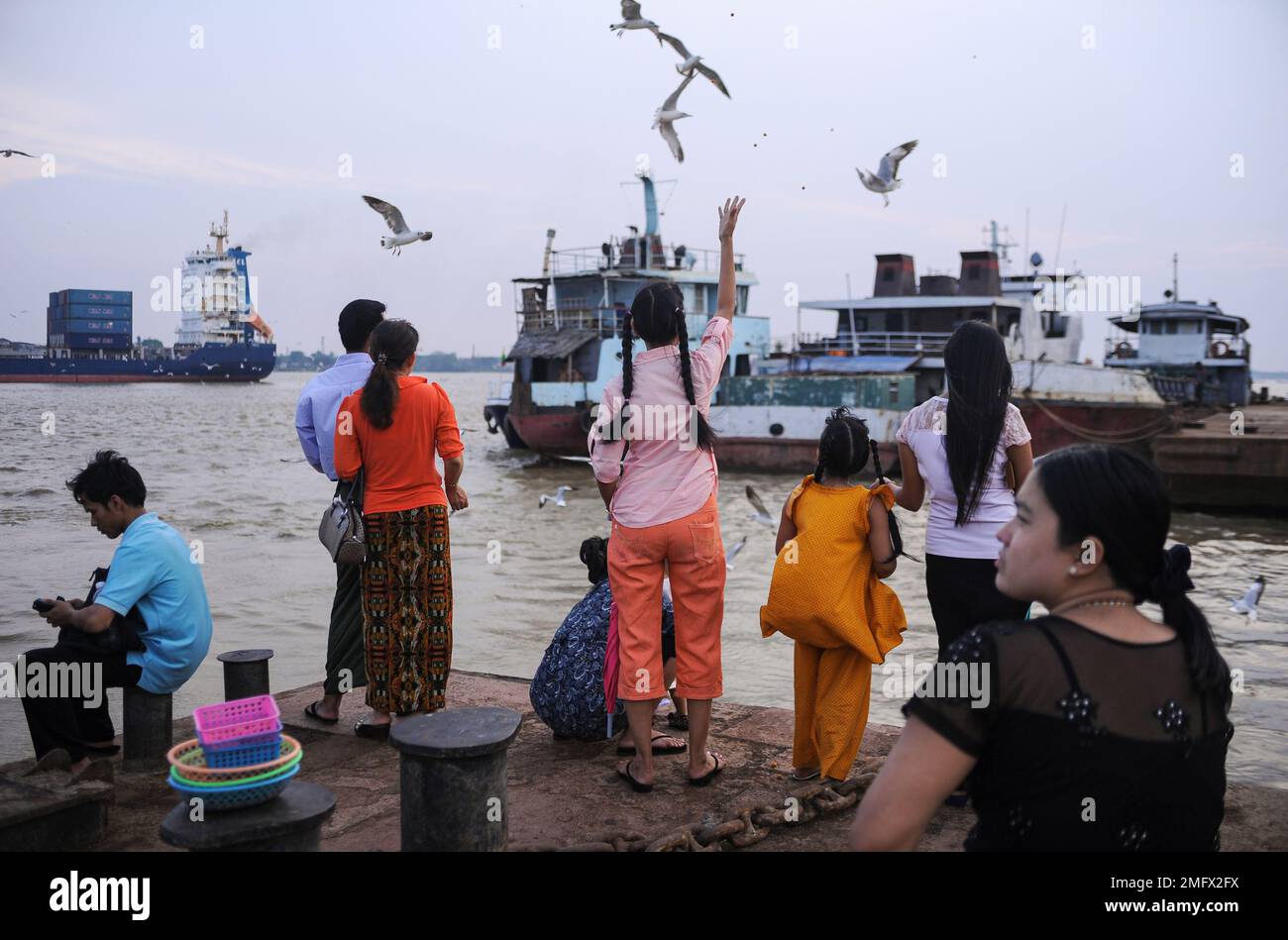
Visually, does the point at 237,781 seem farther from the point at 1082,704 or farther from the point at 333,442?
the point at 333,442

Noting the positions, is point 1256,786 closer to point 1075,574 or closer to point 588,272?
point 1075,574

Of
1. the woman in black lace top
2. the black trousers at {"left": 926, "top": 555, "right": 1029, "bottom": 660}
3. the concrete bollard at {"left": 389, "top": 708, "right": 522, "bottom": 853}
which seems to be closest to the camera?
the woman in black lace top

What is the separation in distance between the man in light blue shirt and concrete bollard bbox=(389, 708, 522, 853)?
1.62 metres

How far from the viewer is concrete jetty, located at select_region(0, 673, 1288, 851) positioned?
3316mm

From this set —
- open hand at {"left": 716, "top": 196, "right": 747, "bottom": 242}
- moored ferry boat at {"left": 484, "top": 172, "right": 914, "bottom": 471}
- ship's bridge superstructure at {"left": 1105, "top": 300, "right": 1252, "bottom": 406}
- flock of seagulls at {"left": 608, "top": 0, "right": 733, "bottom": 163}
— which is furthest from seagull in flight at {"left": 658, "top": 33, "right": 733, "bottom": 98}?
ship's bridge superstructure at {"left": 1105, "top": 300, "right": 1252, "bottom": 406}

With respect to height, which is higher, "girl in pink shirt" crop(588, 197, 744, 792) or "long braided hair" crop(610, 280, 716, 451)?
"long braided hair" crop(610, 280, 716, 451)

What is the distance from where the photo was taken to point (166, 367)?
258 ft

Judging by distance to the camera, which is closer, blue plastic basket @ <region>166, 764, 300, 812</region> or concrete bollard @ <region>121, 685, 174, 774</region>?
blue plastic basket @ <region>166, 764, 300, 812</region>

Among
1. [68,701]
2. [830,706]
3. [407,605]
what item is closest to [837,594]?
[830,706]

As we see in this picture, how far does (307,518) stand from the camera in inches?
711

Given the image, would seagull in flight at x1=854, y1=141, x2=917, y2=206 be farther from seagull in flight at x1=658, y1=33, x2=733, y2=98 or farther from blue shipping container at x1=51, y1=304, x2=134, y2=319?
blue shipping container at x1=51, y1=304, x2=134, y2=319

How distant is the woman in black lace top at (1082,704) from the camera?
1.58m

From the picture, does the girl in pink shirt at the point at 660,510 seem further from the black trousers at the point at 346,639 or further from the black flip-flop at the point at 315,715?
the black flip-flop at the point at 315,715
